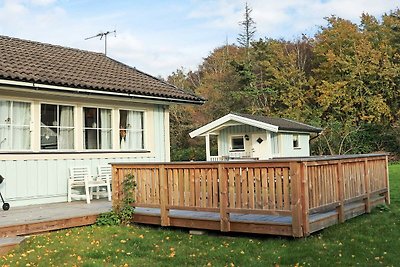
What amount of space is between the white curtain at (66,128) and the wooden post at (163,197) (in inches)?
135

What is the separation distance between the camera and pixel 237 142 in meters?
20.5

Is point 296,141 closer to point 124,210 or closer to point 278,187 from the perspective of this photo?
point 124,210

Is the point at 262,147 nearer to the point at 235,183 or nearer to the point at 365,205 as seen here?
the point at 365,205

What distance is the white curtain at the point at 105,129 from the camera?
9922mm

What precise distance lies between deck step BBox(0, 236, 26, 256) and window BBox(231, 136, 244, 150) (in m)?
15.2

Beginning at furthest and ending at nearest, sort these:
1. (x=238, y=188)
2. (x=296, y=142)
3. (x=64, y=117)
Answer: (x=296, y=142) → (x=64, y=117) → (x=238, y=188)

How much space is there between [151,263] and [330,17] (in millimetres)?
30116

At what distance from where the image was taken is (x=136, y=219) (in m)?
7.01

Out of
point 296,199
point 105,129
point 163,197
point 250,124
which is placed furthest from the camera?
point 250,124

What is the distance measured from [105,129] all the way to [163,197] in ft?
12.7

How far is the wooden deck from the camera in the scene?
19.7ft

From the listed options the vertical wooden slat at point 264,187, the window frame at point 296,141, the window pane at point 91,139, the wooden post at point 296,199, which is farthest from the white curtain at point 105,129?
the window frame at point 296,141

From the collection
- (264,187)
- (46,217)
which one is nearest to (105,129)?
(46,217)

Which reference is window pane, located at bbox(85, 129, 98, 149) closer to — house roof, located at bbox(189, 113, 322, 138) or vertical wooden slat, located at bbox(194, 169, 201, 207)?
vertical wooden slat, located at bbox(194, 169, 201, 207)
